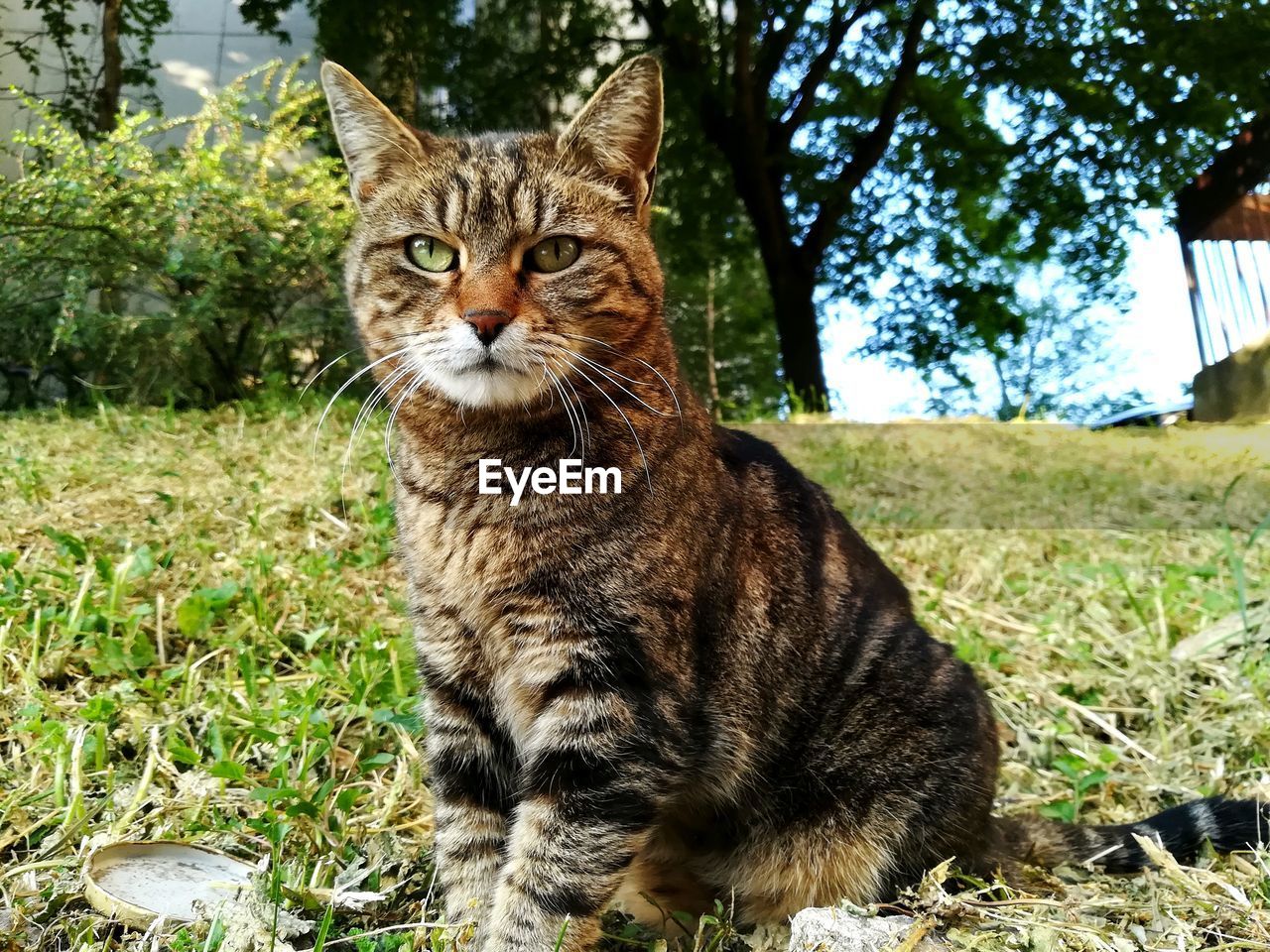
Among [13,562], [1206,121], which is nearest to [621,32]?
[1206,121]

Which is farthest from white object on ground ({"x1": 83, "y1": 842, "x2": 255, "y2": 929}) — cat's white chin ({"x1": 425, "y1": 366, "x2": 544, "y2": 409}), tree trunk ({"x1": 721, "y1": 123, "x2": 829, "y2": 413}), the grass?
tree trunk ({"x1": 721, "y1": 123, "x2": 829, "y2": 413})

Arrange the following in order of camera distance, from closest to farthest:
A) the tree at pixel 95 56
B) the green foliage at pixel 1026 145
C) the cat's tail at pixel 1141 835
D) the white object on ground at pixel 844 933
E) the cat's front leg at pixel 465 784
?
the white object on ground at pixel 844 933 < the cat's front leg at pixel 465 784 < the cat's tail at pixel 1141 835 < the tree at pixel 95 56 < the green foliage at pixel 1026 145

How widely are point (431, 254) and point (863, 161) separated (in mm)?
6950

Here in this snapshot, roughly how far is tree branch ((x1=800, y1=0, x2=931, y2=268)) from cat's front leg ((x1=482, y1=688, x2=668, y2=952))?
22.0 ft

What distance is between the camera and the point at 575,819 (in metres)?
1.48

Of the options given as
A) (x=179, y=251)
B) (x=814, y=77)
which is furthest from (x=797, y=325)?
(x=179, y=251)

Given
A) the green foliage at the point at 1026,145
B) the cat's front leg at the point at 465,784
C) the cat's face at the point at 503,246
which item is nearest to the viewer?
the cat's face at the point at 503,246

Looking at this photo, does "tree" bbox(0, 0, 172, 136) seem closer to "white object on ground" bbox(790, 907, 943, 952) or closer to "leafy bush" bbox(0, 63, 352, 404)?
"leafy bush" bbox(0, 63, 352, 404)

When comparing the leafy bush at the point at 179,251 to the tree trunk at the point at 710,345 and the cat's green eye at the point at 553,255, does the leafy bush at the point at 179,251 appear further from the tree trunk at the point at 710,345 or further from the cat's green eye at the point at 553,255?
the cat's green eye at the point at 553,255

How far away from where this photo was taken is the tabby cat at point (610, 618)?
1530 mm

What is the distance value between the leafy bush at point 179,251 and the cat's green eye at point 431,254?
2706mm

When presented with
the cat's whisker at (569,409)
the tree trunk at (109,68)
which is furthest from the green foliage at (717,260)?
the cat's whisker at (569,409)

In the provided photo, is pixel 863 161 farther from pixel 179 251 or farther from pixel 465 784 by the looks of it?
pixel 465 784

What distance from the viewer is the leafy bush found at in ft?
14.3
